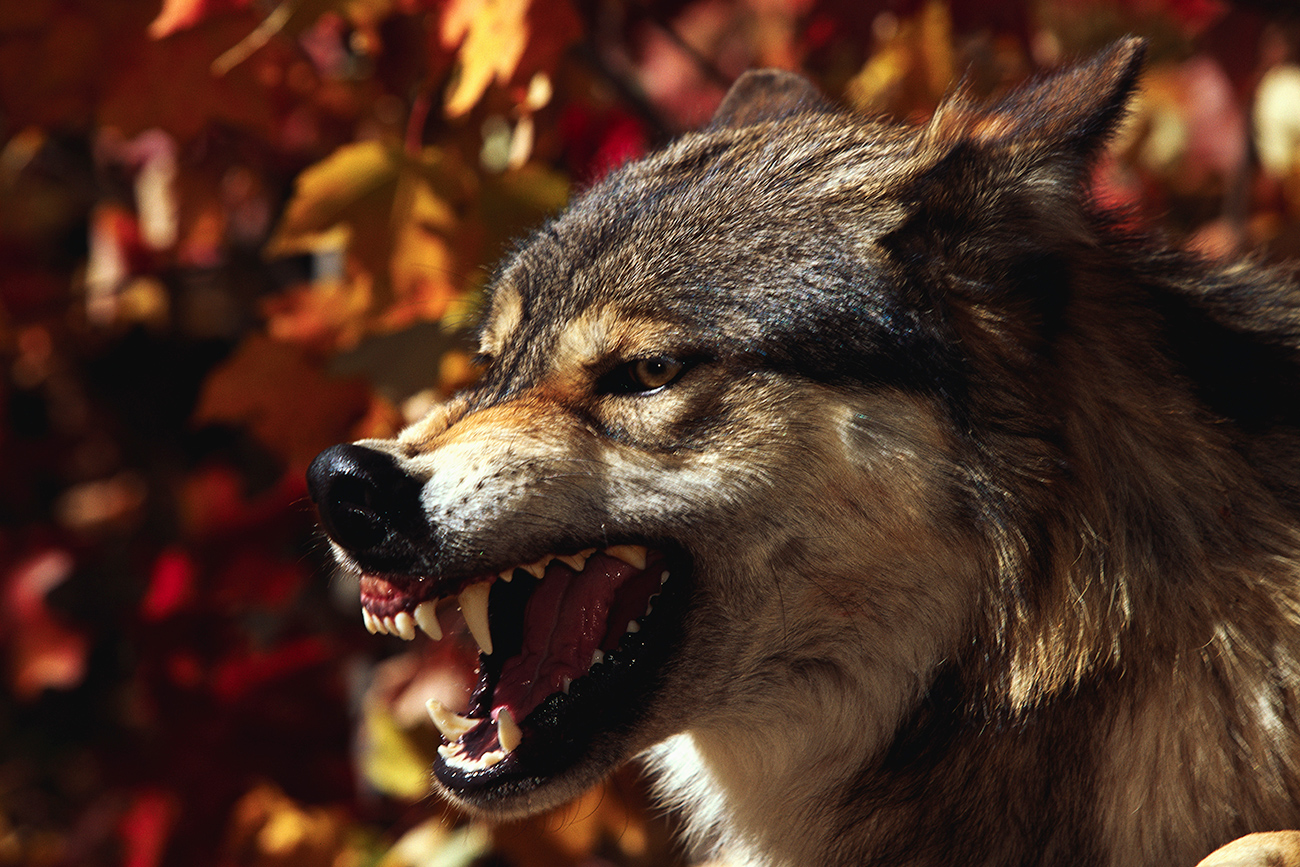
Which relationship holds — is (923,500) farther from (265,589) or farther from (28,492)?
(28,492)

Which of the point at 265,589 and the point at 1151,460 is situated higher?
the point at 1151,460

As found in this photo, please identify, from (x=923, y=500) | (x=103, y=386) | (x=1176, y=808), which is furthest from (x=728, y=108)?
(x=103, y=386)

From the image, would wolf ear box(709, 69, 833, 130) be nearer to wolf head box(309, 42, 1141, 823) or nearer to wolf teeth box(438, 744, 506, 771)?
wolf head box(309, 42, 1141, 823)

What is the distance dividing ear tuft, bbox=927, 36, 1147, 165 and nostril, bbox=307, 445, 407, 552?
3.41 feet

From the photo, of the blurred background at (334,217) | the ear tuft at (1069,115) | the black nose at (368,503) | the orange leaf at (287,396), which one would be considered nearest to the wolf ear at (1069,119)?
the ear tuft at (1069,115)

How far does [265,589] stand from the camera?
362 cm

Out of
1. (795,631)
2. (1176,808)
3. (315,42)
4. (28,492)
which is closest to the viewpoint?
(1176,808)

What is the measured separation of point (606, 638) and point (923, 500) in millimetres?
549

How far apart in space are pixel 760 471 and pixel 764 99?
1.14 metres

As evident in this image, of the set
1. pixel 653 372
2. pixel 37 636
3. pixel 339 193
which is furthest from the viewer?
pixel 37 636

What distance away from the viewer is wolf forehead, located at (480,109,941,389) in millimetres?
1885

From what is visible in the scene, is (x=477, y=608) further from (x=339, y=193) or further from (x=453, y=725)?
(x=339, y=193)

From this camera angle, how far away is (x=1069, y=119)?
187 cm

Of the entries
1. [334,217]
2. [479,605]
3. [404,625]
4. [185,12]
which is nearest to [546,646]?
[479,605]
